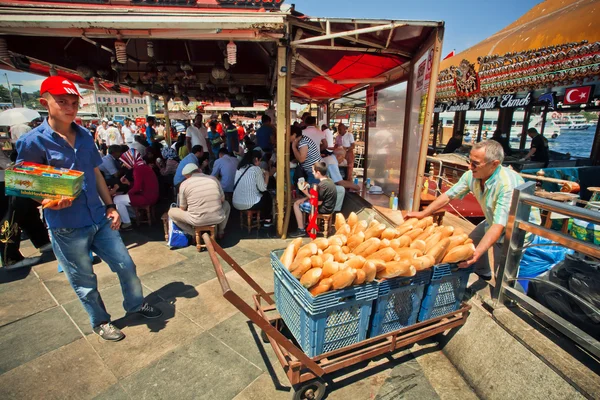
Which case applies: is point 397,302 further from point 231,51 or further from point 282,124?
point 231,51

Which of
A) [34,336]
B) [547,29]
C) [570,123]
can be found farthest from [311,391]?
[570,123]

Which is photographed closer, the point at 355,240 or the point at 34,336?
the point at 355,240

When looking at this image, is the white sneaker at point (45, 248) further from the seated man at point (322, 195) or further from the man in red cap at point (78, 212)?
the seated man at point (322, 195)

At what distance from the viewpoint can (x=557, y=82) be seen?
21.4 feet

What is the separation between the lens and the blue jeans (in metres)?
2.40

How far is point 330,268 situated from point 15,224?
15.0 feet

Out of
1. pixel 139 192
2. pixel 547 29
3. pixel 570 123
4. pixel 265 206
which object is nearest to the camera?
pixel 139 192

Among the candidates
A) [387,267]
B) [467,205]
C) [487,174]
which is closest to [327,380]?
[387,267]

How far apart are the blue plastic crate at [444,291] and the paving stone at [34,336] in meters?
3.16

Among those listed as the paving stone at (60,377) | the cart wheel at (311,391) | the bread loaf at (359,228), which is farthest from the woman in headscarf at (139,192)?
the cart wheel at (311,391)

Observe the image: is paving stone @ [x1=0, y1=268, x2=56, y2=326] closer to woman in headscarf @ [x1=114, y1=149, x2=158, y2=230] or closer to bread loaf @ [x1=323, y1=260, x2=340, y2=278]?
woman in headscarf @ [x1=114, y1=149, x2=158, y2=230]

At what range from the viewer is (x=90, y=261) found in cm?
257

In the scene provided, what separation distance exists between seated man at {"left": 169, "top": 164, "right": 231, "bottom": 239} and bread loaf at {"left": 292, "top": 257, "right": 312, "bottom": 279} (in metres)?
2.64

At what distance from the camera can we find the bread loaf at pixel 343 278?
1859mm
